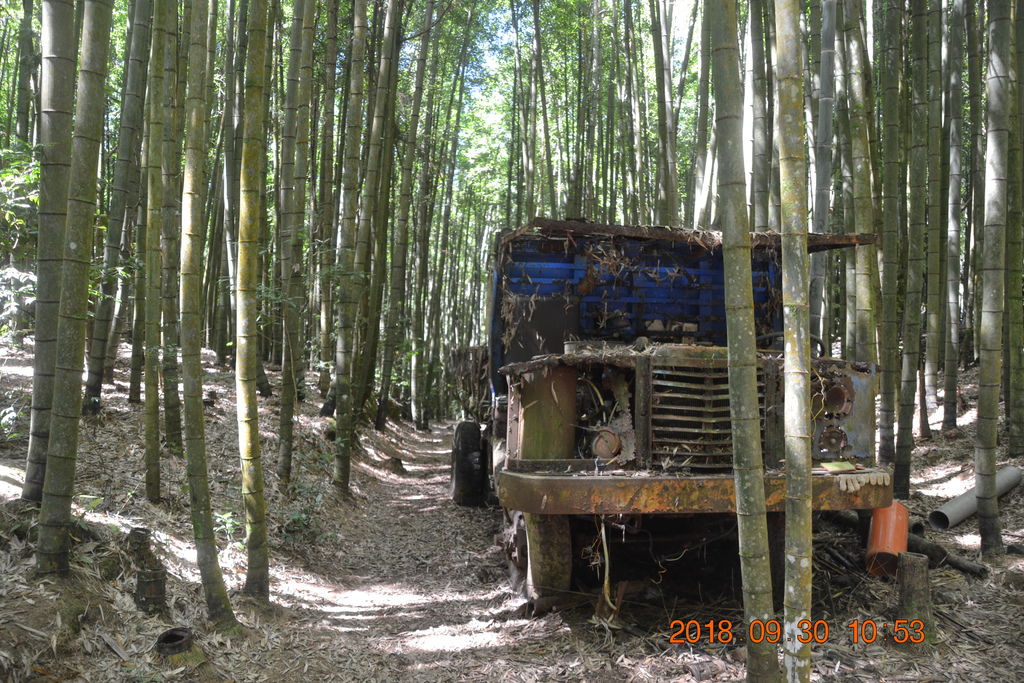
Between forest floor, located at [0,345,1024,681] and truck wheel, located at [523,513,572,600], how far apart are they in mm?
151

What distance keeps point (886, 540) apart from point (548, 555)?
182 centimetres

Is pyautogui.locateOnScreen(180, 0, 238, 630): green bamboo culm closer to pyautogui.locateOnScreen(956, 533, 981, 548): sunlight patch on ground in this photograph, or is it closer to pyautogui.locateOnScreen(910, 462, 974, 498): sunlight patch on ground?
pyautogui.locateOnScreen(956, 533, 981, 548): sunlight patch on ground

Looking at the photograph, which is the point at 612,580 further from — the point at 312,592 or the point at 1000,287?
the point at 1000,287

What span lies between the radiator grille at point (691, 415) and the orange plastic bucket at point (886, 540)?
1097mm

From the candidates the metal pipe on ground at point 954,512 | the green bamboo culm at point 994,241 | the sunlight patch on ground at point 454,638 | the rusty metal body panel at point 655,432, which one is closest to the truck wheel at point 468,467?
the rusty metal body panel at point 655,432

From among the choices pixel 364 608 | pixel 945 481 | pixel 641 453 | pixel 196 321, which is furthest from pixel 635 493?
pixel 945 481

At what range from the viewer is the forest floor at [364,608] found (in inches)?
116

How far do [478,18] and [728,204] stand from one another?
36.9ft

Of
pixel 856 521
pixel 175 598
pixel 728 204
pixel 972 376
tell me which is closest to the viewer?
pixel 728 204

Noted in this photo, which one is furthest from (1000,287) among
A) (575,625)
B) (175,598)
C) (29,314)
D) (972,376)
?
(29,314)

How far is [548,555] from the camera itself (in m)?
3.66

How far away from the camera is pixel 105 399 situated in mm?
6133

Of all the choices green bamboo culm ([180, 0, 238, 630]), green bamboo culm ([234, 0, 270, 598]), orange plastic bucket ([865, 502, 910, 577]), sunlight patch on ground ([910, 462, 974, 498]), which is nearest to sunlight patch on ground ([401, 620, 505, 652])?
green bamboo culm ([180, 0, 238, 630])

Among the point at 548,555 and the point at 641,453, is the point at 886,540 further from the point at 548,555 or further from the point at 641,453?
the point at 548,555
